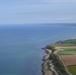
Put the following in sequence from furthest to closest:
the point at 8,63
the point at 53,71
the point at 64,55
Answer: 1. the point at 64,55
2. the point at 8,63
3. the point at 53,71

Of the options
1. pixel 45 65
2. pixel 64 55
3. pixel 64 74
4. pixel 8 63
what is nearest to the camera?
pixel 64 74

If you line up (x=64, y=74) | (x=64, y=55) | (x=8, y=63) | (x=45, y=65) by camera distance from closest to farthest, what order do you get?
(x=64, y=74) → (x=45, y=65) → (x=8, y=63) → (x=64, y=55)

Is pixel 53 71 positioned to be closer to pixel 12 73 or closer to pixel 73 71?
pixel 73 71

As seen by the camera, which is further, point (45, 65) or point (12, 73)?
point (45, 65)

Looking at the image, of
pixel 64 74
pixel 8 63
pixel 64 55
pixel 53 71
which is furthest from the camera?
pixel 64 55

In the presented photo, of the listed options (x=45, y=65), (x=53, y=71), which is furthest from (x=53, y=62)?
(x=53, y=71)

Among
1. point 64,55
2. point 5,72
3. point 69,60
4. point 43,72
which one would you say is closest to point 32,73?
point 43,72

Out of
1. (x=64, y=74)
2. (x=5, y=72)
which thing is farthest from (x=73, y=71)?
(x=5, y=72)

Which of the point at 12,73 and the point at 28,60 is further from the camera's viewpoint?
the point at 28,60

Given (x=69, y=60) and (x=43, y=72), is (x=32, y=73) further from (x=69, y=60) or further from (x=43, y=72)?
(x=69, y=60)
